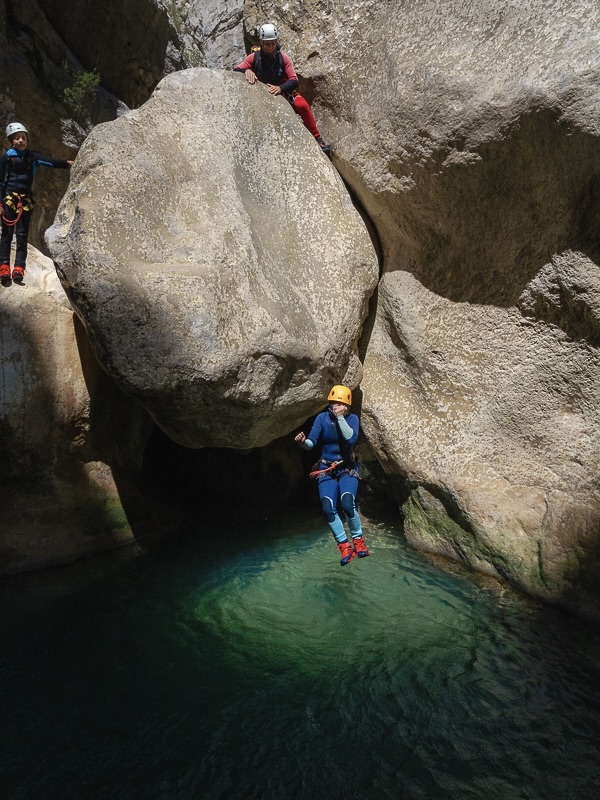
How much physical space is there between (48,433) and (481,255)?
398 centimetres

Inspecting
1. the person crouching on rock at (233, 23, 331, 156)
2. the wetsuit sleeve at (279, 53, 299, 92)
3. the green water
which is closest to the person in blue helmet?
the green water

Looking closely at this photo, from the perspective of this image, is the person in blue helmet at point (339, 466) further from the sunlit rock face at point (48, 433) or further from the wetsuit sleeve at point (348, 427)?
the sunlit rock face at point (48, 433)

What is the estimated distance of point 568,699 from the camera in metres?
3.83

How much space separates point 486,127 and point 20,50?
618cm

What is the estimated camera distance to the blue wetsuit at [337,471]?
203 inches

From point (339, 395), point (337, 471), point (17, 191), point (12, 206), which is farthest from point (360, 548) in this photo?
Result: point (17, 191)

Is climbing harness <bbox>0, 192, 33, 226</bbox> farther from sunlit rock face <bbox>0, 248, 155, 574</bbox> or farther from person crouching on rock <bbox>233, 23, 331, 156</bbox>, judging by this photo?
person crouching on rock <bbox>233, 23, 331, 156</bbox>

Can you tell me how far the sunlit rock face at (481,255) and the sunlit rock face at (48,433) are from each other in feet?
8.32

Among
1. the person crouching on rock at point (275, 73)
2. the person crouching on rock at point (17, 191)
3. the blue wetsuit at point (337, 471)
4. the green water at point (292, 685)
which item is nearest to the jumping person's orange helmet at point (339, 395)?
the blue wetsuit at point (337, 471)

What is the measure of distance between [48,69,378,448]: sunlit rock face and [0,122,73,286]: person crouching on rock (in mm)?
1098

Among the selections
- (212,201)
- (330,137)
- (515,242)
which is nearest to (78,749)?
(212,201)

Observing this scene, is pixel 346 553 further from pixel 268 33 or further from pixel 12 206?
pixel 268 33

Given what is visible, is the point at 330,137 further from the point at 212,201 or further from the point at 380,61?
the point at 212,201

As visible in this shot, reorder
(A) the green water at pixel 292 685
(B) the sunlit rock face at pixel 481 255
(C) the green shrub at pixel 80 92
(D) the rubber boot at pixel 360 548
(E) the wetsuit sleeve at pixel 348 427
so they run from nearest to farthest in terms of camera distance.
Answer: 1. (A) the green water at pixel 292 685
2. (B) the sunlit rock face at pixel 481 255
3. (E) the wetsuit sleeve at pixel 348 427
4. (D) the rubber boot at pixel 360 548
5. (C) the green shrub at pixel 80 92
